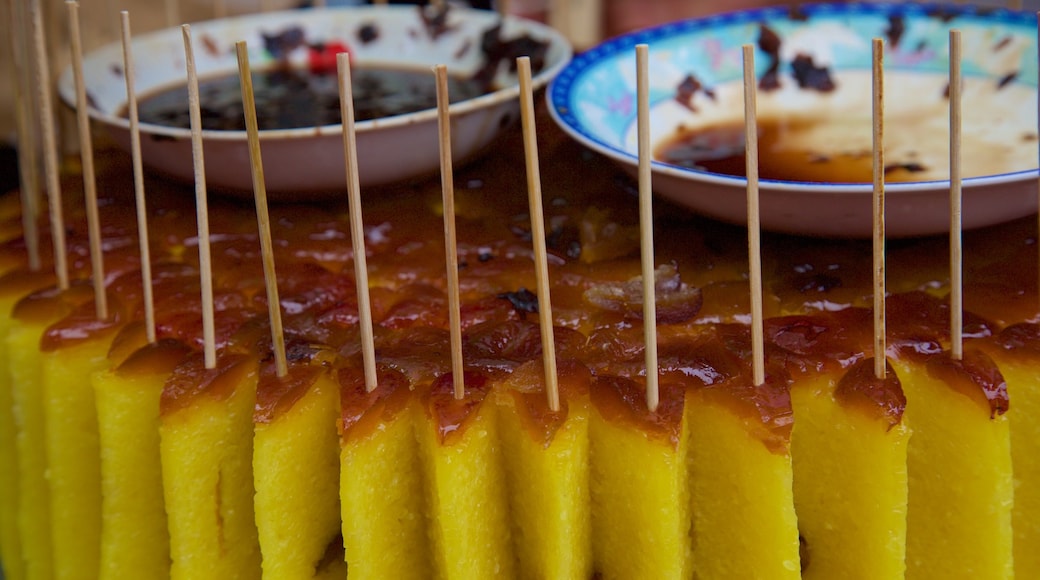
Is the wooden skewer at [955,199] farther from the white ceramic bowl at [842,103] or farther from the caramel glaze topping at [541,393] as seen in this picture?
the caramel glaze topping at [541,393]

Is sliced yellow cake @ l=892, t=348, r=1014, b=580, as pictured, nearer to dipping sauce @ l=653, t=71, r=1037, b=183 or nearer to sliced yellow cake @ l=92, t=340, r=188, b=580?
dipping sauce @ l=653, t=71, r=1037, b=183

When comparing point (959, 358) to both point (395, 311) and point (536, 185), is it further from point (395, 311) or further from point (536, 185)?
point (395, 311)

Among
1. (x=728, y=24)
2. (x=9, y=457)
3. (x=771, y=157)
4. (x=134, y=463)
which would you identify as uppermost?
(x=728, y=24)

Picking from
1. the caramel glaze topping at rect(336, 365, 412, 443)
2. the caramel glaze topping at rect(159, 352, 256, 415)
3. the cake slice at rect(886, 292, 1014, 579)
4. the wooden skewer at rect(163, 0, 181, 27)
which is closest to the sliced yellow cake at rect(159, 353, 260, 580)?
the caramel glaze topping at rect(159, 352, 256, 415)

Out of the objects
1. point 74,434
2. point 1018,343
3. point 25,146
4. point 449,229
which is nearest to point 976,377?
point 1018,343

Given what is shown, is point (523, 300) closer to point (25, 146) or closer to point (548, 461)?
point (548, 461)
